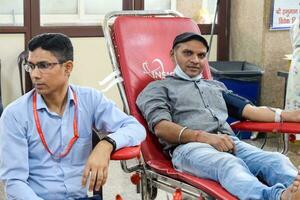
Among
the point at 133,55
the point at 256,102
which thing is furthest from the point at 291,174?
the point at 256,102

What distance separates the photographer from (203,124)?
8.57ft

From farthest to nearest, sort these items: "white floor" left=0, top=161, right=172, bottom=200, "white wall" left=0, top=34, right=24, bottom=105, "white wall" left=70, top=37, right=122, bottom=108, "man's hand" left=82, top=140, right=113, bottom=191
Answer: "white wall" left=70, top=37, right=122, bottom=108 < "white wall" left=0, top=34, right=24, bottom=105 < "white floor" left=0, top=161, right=172, bottom=200 < "man's hand" left=82, top=140, right=113, bottom=191

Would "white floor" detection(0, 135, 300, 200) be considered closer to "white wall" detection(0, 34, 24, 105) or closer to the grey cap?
the grey cap

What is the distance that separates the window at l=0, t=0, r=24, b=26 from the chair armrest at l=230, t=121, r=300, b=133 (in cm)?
258

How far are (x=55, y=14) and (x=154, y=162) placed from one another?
8.98 ft

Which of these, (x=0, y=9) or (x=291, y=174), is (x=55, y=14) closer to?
(x=0, y=9)

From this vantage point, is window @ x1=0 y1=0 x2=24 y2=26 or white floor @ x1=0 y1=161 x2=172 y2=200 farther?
window @ x1=0 y1=0 x2=24 y2=26

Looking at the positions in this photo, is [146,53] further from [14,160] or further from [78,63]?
[78,63]

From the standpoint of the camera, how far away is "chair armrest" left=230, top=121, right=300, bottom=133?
2613mm

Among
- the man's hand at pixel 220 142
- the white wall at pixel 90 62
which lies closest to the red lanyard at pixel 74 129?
the man's hand at pixel 220 142

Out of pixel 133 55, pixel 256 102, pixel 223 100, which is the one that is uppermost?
pixel 133 55

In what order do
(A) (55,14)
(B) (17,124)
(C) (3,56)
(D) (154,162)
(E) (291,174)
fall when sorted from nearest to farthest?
(B) (17,124), (E) (291,174), (D) (154,162), (C) (3,56), (A) (55,14)

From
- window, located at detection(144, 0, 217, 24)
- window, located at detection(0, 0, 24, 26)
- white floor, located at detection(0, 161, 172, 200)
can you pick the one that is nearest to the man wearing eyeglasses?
white floor, located at detection(0, 161, 172, 200)

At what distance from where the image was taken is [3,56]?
4.58 metres
